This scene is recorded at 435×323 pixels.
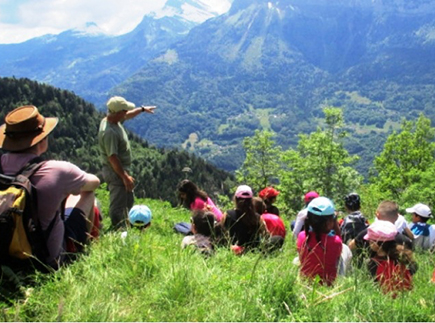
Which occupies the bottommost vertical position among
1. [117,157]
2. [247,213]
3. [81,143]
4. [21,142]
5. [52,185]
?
[81,143]

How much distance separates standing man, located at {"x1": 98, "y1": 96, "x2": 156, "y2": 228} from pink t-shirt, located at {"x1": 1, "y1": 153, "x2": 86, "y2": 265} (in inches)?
117

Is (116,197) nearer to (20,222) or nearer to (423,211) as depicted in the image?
(20,222)

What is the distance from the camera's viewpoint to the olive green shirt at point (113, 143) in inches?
281

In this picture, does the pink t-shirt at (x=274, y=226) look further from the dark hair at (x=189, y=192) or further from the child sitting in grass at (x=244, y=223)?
the dark hair at (x=189, y=192)

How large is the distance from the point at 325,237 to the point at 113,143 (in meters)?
3.83

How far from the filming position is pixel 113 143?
7.12 meters

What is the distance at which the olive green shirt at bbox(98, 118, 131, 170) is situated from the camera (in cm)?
713

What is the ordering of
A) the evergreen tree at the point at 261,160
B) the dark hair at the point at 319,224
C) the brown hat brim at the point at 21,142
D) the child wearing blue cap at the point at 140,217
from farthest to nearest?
the evergreen tree at the point at 261,160 → the child wearing blue cap at the point at 140,217 → the dark hair at the point at 319,224 → the brown hat brim at the point at 21,142

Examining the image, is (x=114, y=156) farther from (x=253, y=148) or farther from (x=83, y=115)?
(x=83, y=115)

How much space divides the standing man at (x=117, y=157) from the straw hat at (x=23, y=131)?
2882 millimetres

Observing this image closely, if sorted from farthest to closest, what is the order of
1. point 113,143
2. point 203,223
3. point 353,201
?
point 353,201
point 113,143
point 203,223

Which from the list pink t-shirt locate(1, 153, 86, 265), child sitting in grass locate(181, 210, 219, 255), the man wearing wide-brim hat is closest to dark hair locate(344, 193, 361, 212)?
child sitting in grass locate(181, 210, 219, 255)

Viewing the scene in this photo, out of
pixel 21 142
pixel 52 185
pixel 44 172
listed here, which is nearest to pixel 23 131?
pixel 21 142

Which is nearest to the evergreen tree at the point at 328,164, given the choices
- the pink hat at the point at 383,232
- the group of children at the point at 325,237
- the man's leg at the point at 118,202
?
the group of children at the point at 325,237
